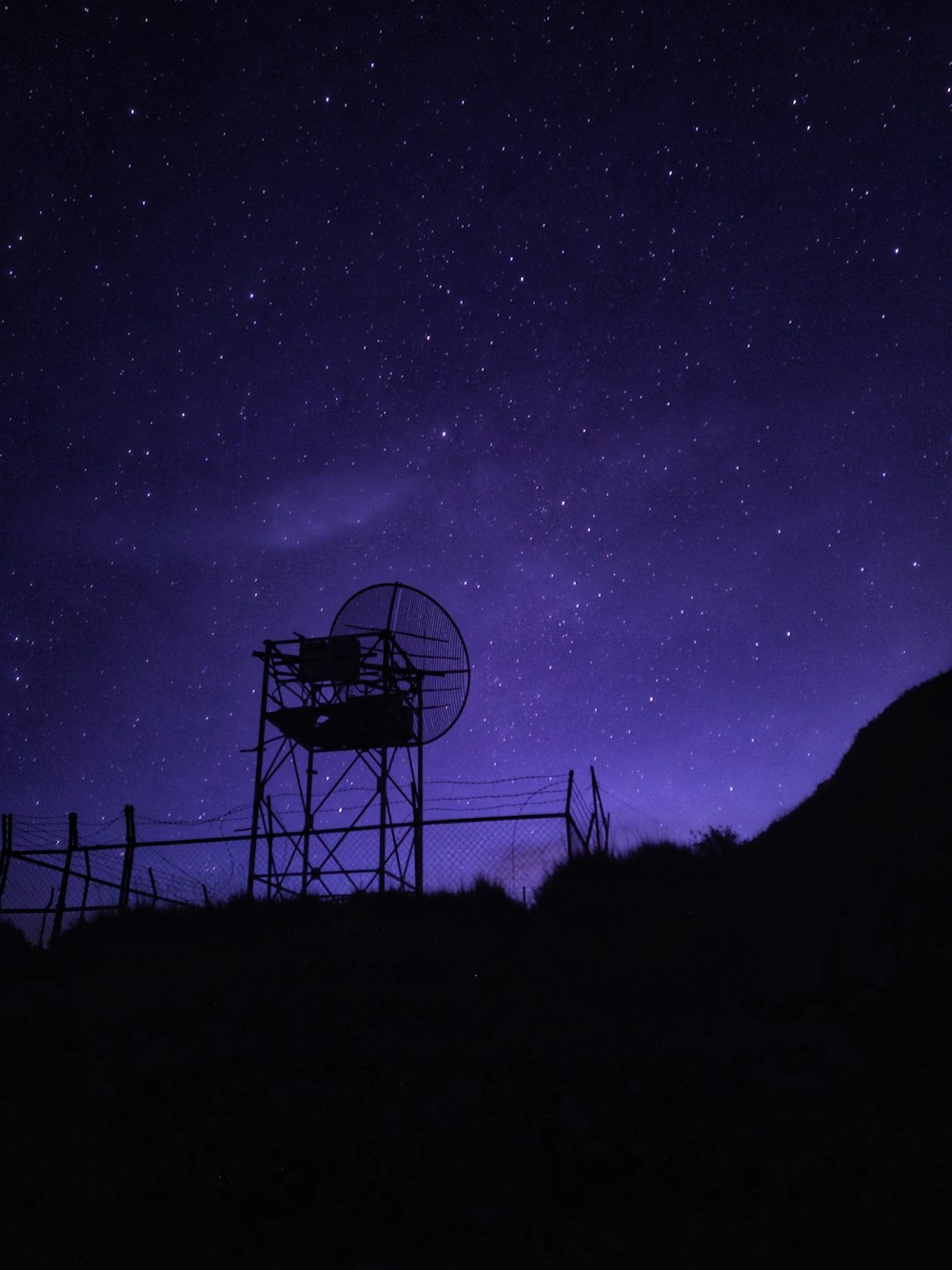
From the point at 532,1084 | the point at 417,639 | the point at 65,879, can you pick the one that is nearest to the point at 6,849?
the point at 65,879

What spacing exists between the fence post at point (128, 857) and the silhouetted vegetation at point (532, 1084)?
11.4 ft

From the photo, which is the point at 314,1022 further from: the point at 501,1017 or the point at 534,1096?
the point at 534,1096

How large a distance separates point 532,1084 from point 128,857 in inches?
459

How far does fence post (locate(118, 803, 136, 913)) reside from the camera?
51.5 ft

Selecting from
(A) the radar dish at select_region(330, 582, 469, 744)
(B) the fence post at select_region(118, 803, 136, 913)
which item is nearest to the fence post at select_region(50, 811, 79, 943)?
(B) the fence post at select_region(118, 803, 136, 913)

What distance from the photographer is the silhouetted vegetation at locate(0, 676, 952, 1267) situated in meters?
5.07

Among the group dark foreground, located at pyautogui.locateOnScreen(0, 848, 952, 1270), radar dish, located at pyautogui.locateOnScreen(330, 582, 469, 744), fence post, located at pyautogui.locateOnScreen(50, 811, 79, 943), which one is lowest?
dark foreground, located at pyautogui.locateOnScreen(0, 848, 952, 1270)

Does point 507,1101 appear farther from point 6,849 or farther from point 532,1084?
point 6,849

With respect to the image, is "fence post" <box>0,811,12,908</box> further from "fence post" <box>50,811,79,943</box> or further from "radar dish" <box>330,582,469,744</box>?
"radar dish" <box>330,582,469,744</box>

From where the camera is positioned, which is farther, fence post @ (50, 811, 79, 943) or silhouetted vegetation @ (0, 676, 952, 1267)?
fence post @ (50, 811, 79, 943)

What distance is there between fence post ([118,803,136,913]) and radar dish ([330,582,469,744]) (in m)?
5.23

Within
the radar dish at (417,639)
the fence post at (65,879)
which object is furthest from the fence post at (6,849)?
the radar dish at (417,639)

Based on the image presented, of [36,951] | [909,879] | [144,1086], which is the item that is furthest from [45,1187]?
[36,951]

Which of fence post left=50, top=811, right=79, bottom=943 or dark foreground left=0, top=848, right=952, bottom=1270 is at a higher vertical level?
fence post left=50, top=811, right=79, bottom=943
